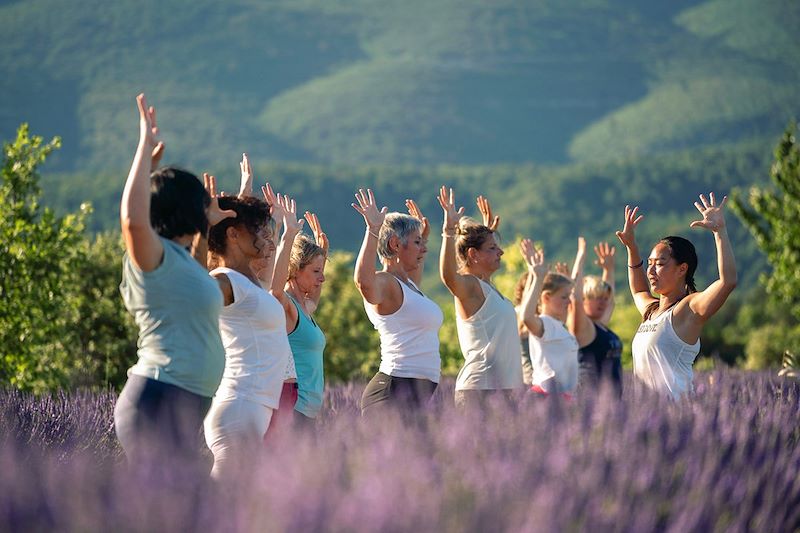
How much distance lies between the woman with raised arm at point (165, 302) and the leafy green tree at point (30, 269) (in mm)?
8000

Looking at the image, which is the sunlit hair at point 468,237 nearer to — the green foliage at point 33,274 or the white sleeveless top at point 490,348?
the white sleeveless top at point 490,348

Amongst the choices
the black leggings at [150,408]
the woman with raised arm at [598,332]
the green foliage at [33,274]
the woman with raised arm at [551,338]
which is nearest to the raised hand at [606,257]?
the woman with raised arm at [598,332]

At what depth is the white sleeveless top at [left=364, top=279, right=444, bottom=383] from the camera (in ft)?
23.0

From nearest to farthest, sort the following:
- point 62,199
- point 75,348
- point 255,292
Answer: point 255,292
point 75,348
point 62,199

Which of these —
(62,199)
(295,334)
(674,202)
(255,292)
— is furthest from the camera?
(674,202)

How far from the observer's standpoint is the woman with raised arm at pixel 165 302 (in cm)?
416

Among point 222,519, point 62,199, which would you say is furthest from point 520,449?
point 62,199

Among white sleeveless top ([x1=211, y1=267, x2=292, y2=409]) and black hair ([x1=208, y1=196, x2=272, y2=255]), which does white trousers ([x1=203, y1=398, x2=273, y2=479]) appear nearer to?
white sleeveless top ([x1=211, y1=267, x2=292, y2=409])

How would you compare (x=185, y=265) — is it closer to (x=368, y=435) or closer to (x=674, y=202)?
(x=368, y=435)

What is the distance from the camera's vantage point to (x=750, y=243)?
118m

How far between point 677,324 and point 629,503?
3851 millimetres

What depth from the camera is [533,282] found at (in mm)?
8242

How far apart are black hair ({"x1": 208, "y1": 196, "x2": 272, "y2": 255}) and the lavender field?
1316mm

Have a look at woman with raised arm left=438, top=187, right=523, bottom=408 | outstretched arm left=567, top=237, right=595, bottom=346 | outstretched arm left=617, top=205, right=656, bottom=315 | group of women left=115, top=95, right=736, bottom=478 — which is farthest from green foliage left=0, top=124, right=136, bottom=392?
outstretched arm left=617, top=205, right=656, bottom=315
